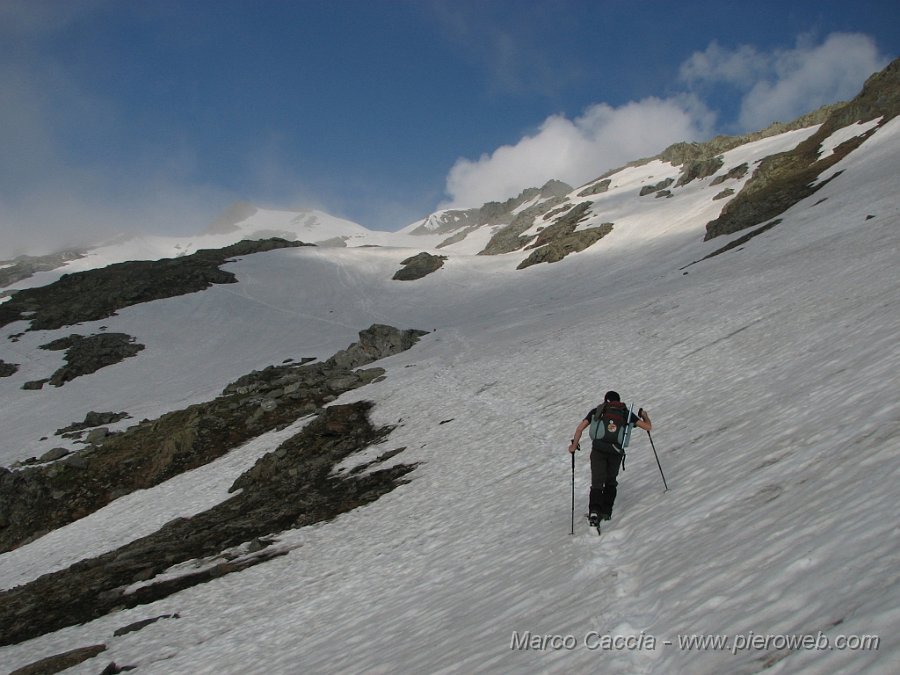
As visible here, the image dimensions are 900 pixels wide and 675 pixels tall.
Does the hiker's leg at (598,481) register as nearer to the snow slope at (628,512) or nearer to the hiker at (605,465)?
the hiker at (605,465)

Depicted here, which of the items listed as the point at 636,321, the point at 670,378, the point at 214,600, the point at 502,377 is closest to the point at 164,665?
the point at 214,600

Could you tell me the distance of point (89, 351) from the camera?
5962 centimetres

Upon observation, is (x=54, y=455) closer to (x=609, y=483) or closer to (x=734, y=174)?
(x=609, y=483)

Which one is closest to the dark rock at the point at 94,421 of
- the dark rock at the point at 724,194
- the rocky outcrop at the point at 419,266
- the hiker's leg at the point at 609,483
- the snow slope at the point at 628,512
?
the snow slope at the point at 628,512

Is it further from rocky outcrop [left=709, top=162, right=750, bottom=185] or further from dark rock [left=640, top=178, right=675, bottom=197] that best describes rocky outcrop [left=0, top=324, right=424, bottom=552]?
dark rock [left=640, top=178, right=675, bottom=197]

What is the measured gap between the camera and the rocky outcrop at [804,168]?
49.8m

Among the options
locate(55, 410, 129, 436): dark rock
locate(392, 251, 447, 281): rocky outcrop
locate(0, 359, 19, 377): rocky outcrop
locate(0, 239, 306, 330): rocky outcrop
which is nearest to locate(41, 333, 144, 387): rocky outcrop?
locate(0, 359, 19, 377): rocky outcrop

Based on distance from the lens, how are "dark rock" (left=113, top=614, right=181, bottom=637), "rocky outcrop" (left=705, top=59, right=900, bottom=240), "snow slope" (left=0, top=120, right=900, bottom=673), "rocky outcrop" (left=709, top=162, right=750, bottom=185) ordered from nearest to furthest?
1. "snow slope" (left=0, top=120, right=900, bottom=673)
2. "dark rock" (left=113, top=614, right=181, bottom=637)
3. "rocky outcrop" (left=705, top=59, right=900, bottom=240)
4. "rocky outcrop" (left=709, top=162, right=750, bottom=185)

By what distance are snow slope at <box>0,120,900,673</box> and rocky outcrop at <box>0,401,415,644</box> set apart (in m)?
1.10

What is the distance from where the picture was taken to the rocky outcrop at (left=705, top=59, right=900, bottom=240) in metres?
49.8

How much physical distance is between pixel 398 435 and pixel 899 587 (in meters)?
21.8

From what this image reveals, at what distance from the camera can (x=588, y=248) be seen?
7775 cm

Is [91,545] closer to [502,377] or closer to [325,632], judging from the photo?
[325,632]

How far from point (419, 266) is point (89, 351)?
155 feet
